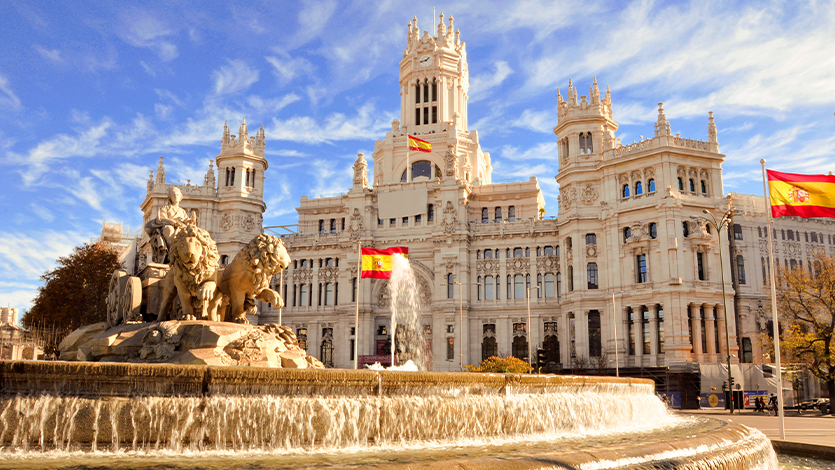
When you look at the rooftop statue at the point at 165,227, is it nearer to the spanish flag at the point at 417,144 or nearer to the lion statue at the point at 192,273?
the lion statue at the point at 192,273

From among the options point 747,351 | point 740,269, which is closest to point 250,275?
point 747,351

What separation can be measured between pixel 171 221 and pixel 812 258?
67201 millimetres

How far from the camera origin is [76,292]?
60375 millimetres

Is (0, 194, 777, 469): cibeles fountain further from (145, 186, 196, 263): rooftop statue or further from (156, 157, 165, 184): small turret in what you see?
(156, 157, 165, 184): small turret

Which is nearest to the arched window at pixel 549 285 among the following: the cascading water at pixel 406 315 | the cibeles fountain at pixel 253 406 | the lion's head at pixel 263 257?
the cascading water at pixel 406 315

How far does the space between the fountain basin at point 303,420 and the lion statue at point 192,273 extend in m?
3.81

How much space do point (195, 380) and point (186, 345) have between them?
275 centimetres

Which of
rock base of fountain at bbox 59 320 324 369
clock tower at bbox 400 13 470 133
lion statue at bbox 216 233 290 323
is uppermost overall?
clock tower at bbox 400 13 470 133

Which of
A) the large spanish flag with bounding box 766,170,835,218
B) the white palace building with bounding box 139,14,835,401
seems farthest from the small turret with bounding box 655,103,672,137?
the large spanish flag with bounding box 766,170,835,218

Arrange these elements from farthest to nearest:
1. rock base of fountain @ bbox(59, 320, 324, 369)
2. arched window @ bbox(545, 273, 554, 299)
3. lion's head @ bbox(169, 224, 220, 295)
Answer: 1. arched window @ bbox(545, 273, 554, 299)
2. lion's head @ bbox(169, 224, 220, 295)
3. rock base of fountain @ bbox(59, 320, 324, 369)

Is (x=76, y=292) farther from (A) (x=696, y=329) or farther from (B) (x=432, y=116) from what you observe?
(A) (x=696, y=329)

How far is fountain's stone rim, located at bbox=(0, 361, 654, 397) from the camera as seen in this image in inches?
370

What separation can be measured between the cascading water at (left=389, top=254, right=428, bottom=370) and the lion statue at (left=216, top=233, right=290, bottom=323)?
5245 cm

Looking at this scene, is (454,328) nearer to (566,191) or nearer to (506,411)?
(566,191)
